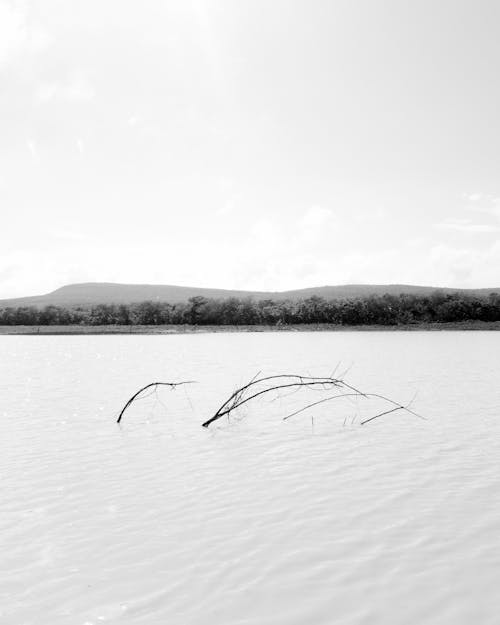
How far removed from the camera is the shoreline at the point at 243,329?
96.2m

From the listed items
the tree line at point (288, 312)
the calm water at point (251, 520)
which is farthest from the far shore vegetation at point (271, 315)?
the calm water at point (251, 520)

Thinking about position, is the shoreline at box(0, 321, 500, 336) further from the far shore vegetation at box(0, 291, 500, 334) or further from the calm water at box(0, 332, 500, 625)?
the calm water at box(0, 332, 500, 625)

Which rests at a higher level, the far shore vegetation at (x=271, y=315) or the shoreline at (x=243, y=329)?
the far shore vegetation at (x=271, y=315)

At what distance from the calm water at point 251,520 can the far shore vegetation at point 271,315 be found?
85.6 meters

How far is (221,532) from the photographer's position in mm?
6910

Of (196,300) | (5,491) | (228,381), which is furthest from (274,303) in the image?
(5,491)

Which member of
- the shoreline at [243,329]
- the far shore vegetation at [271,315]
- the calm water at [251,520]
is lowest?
the calm water at [251,520]

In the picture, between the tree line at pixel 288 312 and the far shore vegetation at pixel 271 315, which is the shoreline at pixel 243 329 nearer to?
the far shore vegetation at pixel 271 315

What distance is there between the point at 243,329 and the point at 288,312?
→ 10387mm

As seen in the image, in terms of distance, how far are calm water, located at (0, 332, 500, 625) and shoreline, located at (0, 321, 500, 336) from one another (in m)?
82.9

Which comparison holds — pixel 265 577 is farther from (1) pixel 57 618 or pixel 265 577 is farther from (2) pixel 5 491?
(2) pixel 5 491

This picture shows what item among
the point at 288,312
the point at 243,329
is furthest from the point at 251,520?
the point at 288,312

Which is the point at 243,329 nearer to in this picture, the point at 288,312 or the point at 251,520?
the point at 288,312

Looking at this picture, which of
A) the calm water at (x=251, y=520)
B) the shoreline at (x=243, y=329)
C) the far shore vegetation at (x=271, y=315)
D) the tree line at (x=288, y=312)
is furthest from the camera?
the tree line at (x=288, y=312)
